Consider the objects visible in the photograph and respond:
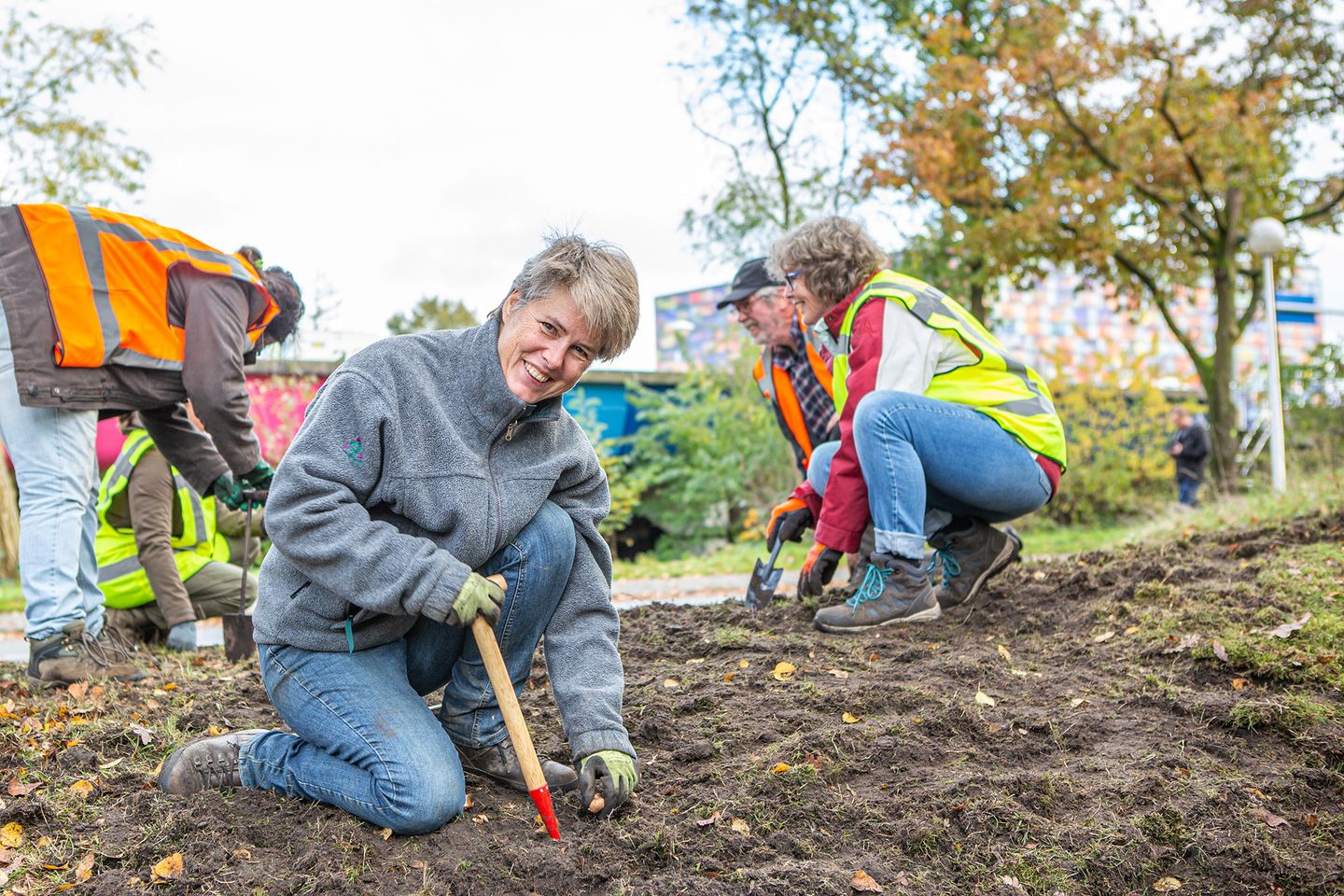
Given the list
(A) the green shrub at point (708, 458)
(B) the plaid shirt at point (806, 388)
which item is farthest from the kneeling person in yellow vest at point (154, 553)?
(A) the green shrub at point (708, 458)

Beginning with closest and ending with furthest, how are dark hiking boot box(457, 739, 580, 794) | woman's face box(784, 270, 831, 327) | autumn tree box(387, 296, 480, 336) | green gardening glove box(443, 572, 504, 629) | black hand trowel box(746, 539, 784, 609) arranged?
green gardening glove box(443, 572, 504, 629)
dark hiking boot box(457, 739, 580, 794)
woman's face box(784, 270, 831, 327)
black hand trowel box(746, 539, 784, 609)
autumn tree box(387, 296, 480, 336)

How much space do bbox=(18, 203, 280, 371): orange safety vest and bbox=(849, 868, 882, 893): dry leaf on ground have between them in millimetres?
2981

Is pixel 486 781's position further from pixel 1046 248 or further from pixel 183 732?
pixel 1046 248

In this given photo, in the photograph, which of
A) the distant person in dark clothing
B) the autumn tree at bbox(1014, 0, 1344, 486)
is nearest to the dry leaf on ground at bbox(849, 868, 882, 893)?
the autumn tree at bbox(1014, 0, 1344, 486)

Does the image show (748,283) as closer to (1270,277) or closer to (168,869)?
(168,869)

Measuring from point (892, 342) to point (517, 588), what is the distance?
6.22 feet

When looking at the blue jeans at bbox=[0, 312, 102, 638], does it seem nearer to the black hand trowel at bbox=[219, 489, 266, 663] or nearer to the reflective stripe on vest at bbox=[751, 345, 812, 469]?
the black hand trowel at bbox=[219, 489, 266, 663]

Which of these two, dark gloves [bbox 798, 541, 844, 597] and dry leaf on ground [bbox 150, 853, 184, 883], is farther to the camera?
dark gloves [bbox 798, 541, 844, 597]

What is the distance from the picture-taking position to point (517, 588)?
8.10 feet

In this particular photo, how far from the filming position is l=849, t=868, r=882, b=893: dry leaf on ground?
6.92ft

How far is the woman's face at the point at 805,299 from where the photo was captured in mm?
4066

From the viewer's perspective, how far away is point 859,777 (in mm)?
2590

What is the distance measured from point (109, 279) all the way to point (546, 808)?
2.57 meters

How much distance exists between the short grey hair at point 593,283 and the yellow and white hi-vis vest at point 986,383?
5.35 ft
